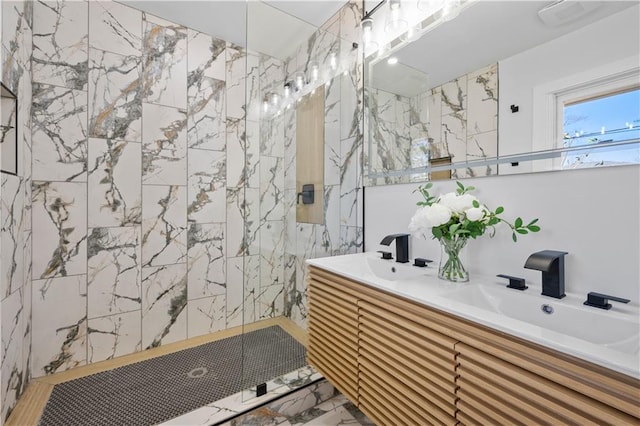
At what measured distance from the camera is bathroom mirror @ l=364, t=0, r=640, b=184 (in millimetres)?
992

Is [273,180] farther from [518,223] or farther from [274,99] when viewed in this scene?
[518,223]

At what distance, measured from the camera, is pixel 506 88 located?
126 centimetres

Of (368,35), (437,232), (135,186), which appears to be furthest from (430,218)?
(135,186)

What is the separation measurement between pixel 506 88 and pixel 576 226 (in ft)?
2.11

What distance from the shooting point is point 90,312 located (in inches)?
86.1

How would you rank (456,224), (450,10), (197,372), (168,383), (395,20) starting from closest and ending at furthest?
(456,224) < (450,10) < (395,20) < (168,383) < (197,372)

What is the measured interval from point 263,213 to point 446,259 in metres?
1.17

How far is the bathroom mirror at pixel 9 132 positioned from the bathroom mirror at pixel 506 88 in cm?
219

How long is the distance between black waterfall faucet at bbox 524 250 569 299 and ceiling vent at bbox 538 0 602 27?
34.6 inches

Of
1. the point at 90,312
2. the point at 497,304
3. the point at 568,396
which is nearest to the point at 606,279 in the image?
the point at 497,304

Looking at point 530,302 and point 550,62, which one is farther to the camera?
point 550,62

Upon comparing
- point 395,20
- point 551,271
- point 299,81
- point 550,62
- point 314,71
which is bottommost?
point 551,271

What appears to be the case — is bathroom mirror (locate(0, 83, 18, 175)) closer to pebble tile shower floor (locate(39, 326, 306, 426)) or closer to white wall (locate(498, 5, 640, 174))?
pebble tile shower floor (locate(39, 326, 306, 426))

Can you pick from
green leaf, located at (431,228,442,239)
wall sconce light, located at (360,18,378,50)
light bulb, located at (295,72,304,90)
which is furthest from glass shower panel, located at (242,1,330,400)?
green leaf, located at (431,228,442,239)
